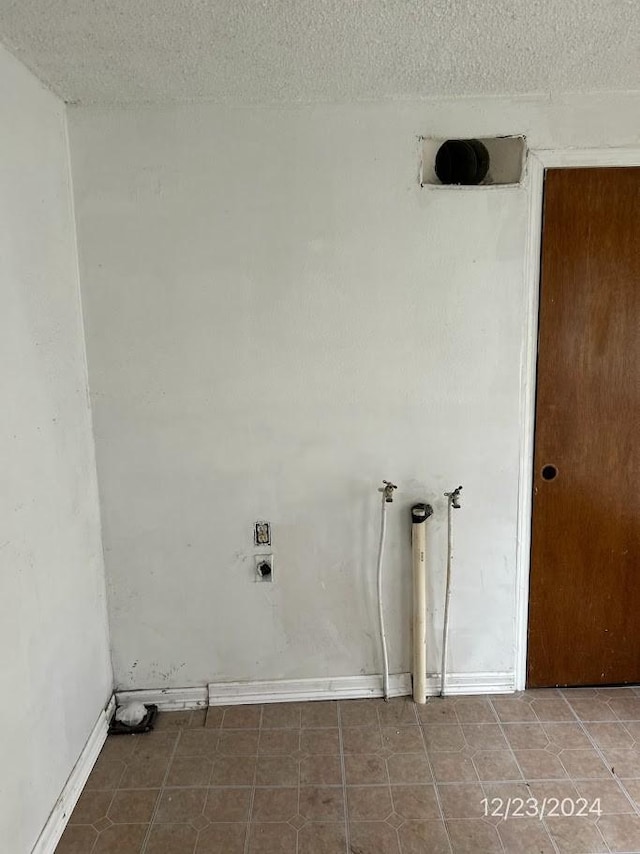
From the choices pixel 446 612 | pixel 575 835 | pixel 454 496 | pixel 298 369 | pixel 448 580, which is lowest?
pixel 575 835

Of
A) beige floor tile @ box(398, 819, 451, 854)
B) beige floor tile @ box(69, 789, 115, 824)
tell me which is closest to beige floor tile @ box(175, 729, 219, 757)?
beige floor tile @ box(69, 789, 115, 824)

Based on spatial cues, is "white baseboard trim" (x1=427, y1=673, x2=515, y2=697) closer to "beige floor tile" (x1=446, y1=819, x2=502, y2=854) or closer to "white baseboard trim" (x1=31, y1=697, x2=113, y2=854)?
"beige floor tile" (x1=446, y1=819, x2=502, y2=854)

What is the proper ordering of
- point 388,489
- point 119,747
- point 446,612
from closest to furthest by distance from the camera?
point 119,747 → point 388,489 → point 446,612

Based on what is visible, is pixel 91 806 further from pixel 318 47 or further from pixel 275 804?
pixel 318 47

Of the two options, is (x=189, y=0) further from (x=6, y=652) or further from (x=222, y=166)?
(x=6, y=652)

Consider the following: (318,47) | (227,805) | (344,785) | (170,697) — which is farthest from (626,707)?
(318,47)

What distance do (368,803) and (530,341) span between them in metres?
1.75

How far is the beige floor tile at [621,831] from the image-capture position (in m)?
1.73

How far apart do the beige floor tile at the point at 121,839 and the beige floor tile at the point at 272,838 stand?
198 millimetres

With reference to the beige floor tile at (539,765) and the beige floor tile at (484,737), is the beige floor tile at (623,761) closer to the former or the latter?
the beige floor tile at (539,765)

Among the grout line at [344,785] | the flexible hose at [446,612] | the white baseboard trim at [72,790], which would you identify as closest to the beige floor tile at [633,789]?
the flexible hose at [446,612]

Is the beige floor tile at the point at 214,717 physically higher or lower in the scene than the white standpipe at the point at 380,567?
lower

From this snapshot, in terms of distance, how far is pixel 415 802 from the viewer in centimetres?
189

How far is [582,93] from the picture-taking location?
2133mm
